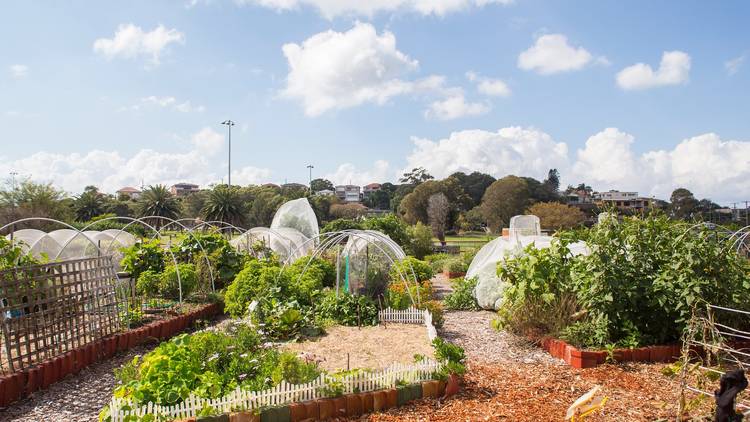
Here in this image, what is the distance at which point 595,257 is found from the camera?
248 inches

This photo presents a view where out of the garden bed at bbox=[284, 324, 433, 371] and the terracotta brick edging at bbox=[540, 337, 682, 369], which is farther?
the garden bed at bbox=[284, 324, 433, 371]

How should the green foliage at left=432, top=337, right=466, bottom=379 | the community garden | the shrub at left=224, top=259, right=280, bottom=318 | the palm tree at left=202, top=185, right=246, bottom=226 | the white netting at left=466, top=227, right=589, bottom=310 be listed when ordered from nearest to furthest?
the community garden < the green foliage at left=432, top=337, right=466, bottom=379 < the shrub at left=224, top=259, right=280, bottom=318 < the white netting at left=466, top=227, right=589, bottom=310 < the palm tree at left=202, top=185, right=246, bottom=226

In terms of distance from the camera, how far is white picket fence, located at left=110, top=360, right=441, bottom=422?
13.0 ft

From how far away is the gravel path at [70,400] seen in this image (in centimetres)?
477

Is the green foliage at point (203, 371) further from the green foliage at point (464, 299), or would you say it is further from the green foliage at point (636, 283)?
the green foliage at point (464, 299)

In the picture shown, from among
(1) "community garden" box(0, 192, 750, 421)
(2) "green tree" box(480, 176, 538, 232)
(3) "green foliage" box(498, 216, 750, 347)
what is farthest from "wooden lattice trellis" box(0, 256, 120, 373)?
(2) "green tree" box(480, 176, 538, 232)

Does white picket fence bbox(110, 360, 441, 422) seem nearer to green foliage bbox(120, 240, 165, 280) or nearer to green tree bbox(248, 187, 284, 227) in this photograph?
green foliage bbox(120, 240, 165, 280)

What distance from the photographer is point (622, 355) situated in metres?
5.96

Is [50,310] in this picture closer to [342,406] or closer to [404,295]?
[342,406]

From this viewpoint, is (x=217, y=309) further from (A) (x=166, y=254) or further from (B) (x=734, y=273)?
(B) (x=734, y=273)

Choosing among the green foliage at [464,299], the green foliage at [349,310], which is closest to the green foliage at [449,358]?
the green foliage at [349,310]

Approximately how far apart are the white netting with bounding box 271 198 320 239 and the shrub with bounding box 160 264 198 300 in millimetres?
9923

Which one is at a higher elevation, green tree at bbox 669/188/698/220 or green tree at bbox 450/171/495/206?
green tree at bbox 450/171/495/206

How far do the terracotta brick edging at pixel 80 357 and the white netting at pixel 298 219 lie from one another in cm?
1113
